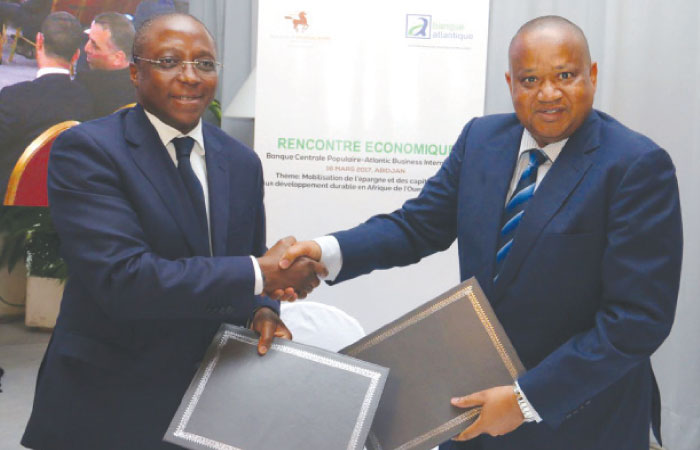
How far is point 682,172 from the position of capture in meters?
4.01

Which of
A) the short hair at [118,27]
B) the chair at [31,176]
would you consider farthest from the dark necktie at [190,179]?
the short hair at [118,27]

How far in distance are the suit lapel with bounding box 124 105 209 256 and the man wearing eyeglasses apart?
2.89 meters

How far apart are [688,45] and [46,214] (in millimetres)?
4746

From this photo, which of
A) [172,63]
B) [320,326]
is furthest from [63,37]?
[172,63]

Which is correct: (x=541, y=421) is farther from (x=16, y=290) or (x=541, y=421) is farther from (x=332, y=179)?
(x=16, y=290)

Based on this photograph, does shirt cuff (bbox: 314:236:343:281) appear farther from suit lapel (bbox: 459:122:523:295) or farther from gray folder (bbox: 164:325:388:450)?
gray folder (bbox: 164:325:388:450)

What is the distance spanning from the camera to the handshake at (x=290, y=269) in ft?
5.80

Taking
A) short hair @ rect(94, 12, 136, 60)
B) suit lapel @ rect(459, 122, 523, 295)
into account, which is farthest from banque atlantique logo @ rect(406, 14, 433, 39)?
suit lapel @ rect(459, 122, 523, 295)

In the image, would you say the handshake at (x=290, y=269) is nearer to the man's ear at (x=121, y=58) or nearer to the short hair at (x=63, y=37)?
the man's ear at (x=121, y=58)

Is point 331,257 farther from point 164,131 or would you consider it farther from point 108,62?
point 108,62

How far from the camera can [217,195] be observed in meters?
1.74

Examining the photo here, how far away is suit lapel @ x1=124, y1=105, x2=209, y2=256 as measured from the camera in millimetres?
1636

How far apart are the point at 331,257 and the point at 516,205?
609mm

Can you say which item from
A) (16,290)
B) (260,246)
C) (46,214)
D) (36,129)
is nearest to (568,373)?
(260,246)
